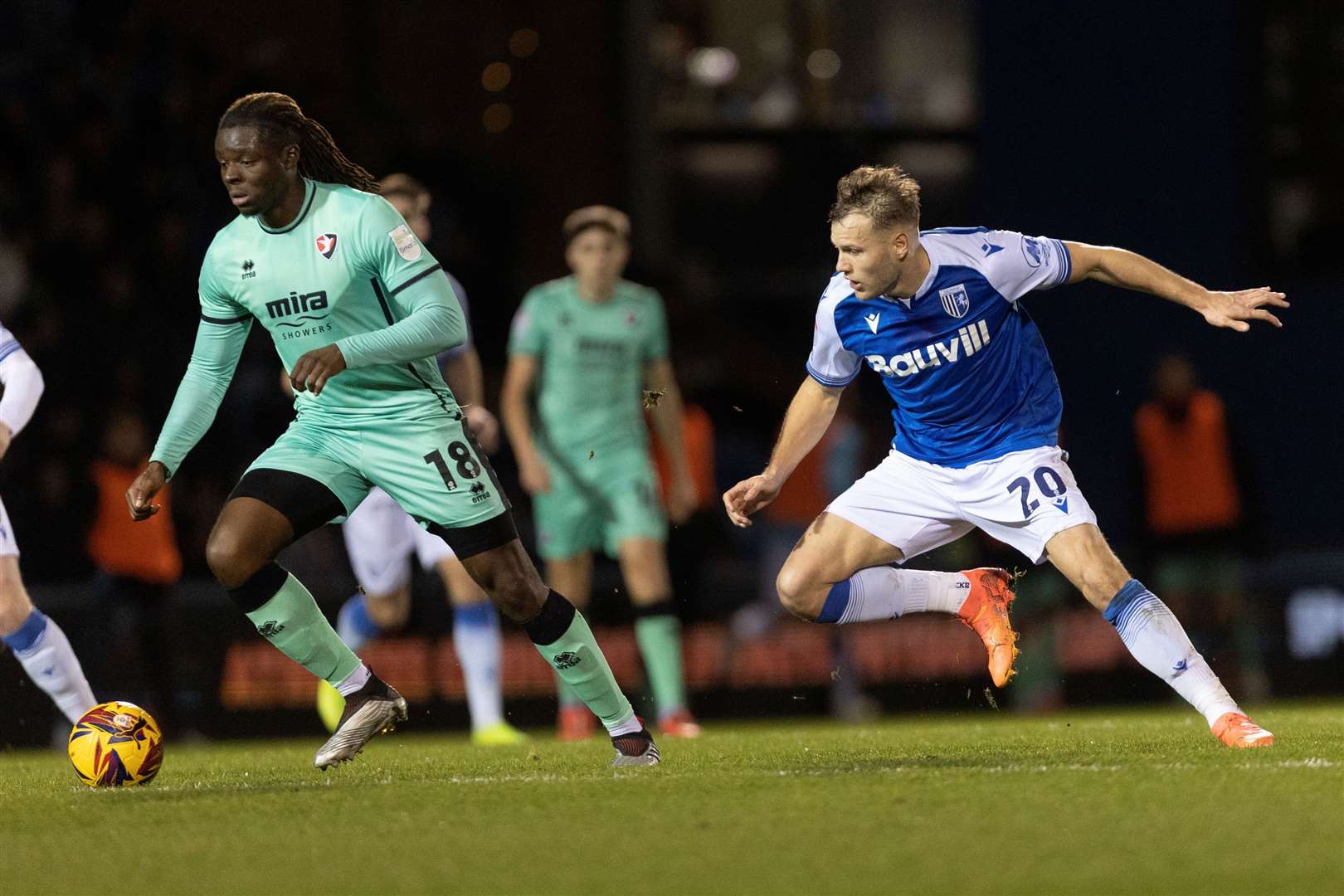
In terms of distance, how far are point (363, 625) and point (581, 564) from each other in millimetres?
1101

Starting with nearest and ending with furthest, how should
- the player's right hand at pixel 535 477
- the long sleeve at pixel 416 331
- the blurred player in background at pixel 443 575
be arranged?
the long sleeve at pixel 416 331 → the blurred player in background at pixel 443 575 → the player's right hand at pixel 535 477

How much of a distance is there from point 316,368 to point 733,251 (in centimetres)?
1515

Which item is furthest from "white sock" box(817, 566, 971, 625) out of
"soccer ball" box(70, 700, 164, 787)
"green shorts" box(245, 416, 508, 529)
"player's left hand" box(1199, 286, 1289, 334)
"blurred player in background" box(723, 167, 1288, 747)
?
"soccer ball" box(70, 700, 164, 787)

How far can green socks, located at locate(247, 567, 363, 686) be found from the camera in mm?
7027

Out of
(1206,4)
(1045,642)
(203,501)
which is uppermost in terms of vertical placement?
(1206,4)

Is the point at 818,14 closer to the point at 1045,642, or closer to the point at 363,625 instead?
the point at 1045,642

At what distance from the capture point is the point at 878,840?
5301mm

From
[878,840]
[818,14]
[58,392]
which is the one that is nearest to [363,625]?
[58,392]

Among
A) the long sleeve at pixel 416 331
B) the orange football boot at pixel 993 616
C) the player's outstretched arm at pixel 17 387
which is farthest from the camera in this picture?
the player's outstretched arm at pixel 17 387

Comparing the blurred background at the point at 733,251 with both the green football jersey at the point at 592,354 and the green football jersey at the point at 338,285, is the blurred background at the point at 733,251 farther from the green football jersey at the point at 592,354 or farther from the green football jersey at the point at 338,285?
the green football jersey at the point at 338,285

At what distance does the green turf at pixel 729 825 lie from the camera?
488 centimetres

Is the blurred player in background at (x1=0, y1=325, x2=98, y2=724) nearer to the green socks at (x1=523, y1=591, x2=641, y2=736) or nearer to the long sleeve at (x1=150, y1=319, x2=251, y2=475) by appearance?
the long sleeve at (x1=150, y1=319, x2=251, y2=475)

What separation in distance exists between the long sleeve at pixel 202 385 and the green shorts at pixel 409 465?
0.80 feet

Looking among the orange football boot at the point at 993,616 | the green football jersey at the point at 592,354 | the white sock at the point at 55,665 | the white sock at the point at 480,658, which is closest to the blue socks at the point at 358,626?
the white sock at the point at 480,658
